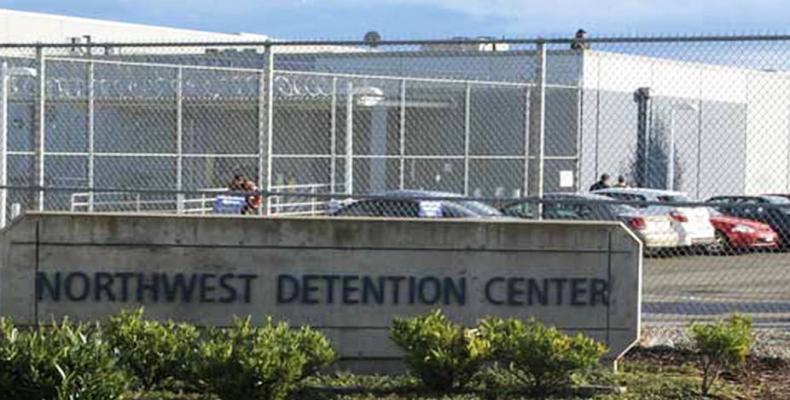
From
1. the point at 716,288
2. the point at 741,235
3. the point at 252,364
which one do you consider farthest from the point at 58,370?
the point at 741,235

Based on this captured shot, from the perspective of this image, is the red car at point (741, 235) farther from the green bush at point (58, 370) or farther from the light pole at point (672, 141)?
the green bush at point (58, 370)

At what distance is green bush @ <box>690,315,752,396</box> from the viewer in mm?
9641

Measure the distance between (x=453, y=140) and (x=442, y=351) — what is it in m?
18.2

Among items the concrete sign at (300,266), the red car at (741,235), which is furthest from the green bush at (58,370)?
the red car at (741,235)

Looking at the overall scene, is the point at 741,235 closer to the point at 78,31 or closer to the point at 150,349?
the point at 150,349

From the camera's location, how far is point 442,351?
9.36m

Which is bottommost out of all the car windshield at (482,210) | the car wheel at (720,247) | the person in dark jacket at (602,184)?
the car wheel at (720,247)

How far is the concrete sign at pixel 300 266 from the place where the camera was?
10.5 metres

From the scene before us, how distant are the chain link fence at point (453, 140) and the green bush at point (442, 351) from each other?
487 cm

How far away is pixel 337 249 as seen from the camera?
34.3 feet

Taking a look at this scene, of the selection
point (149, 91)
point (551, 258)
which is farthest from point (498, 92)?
point (551, 258)

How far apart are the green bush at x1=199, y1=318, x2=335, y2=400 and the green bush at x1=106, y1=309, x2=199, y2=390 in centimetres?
46

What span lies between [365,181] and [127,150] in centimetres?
548

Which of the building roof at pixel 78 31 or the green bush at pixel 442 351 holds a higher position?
the building roof at pixel 78 31
